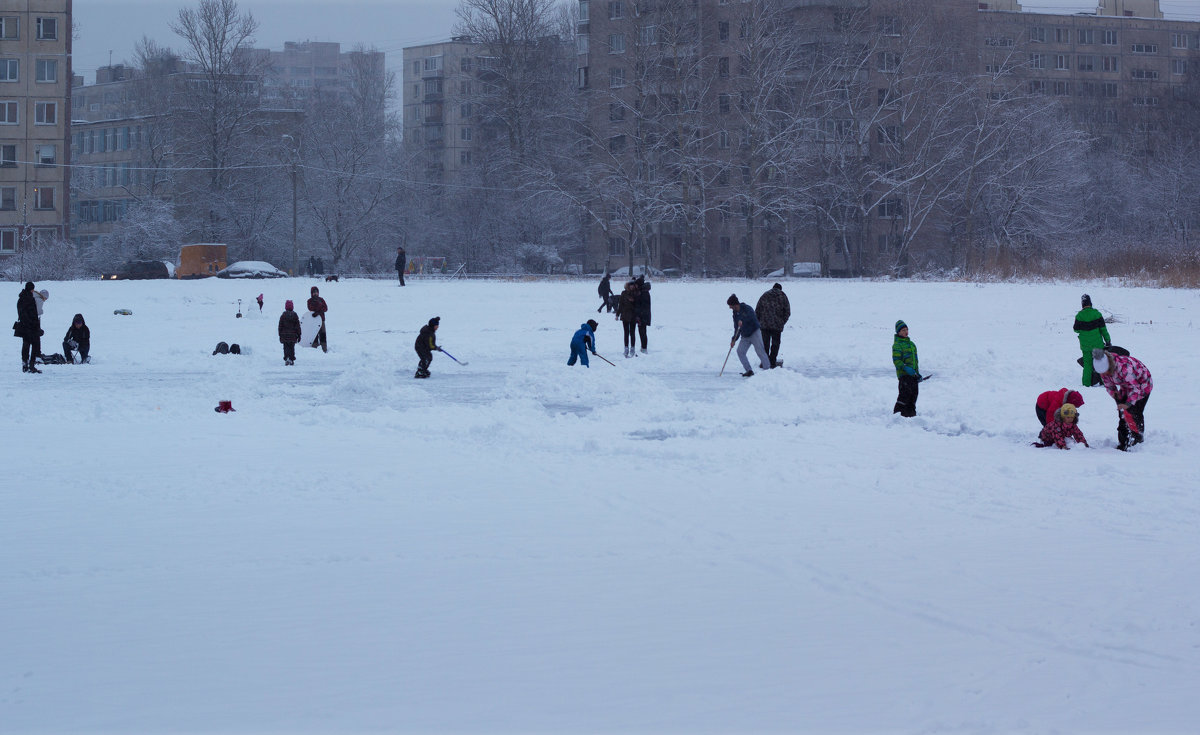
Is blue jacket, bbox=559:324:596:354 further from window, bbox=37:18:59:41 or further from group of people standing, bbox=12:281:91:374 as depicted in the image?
window, bbox=37:18:59:41

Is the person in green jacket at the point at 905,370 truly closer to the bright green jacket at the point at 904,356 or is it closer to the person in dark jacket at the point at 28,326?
the bright green jacket at the point at 904,356

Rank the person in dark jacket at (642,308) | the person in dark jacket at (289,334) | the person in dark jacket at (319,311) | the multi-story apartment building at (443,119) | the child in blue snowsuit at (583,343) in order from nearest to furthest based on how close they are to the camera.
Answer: the child in blue snowsuit at (583,343)
the person in dark jacket at (289,334)
the person in dark jacket at (642,308)
the person in dark jacket at (319,311)
the multi-story apartment building at (443,119)

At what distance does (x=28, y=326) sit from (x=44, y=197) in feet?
179

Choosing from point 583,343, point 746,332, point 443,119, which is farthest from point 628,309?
point 443,119

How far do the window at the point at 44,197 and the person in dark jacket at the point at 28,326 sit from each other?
53.9 m

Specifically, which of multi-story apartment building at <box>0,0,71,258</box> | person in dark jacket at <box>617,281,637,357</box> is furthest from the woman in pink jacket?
multi-story apartment building at <box>0,0,71,258</box>

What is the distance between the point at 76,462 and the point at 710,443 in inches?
246

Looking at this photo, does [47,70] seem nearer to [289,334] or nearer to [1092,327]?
[289,334]

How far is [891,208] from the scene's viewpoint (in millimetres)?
64500

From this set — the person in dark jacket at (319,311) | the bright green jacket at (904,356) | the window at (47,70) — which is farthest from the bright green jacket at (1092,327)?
the window at (47,70)

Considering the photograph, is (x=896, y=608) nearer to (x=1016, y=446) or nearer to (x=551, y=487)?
(x=551, y=487)

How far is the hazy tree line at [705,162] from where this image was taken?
5038cm

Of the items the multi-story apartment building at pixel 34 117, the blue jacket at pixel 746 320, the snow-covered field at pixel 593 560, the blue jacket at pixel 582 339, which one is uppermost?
the multi-story apartment building at pixel 34 117

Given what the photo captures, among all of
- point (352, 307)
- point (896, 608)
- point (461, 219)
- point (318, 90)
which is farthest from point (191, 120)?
point (896, 608)
